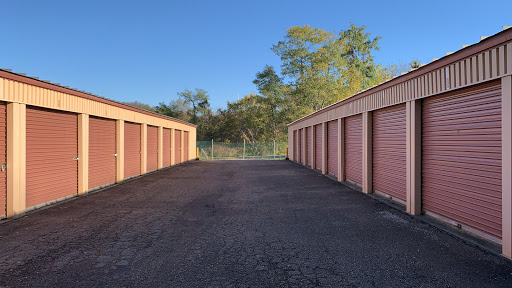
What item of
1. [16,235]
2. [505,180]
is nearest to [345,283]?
[505,180]

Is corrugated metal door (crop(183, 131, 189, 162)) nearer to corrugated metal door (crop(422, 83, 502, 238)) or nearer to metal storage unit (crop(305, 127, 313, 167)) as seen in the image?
metal storage unit (crop(305, 127, 313, 167))

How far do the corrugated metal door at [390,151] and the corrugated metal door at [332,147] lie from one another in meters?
3.86

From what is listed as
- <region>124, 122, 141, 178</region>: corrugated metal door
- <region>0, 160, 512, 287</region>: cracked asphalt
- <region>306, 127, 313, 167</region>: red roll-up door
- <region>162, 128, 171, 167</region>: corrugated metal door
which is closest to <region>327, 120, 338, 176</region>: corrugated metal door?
<region>306, 127, 313, 167</region>: red roll-up door

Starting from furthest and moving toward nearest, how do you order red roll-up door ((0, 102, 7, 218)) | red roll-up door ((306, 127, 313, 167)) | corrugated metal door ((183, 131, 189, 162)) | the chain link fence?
the chain link fence → corrugated metal door ((183, 131, 189, 162)) → red roll-up door ((306, 127, 313, 167)) → red roll-up door ((0, 102, 7, 218))

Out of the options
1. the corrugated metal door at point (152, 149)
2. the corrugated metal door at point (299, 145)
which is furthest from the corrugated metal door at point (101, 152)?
the corrugated metal door at point (299, 145)

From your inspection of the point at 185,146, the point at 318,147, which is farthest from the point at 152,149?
the point at 318,147

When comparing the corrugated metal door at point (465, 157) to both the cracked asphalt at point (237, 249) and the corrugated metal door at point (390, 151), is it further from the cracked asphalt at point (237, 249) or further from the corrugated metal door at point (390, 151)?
the corrugated metal door at point (390, 151)

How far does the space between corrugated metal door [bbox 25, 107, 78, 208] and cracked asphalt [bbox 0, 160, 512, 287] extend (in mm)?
636

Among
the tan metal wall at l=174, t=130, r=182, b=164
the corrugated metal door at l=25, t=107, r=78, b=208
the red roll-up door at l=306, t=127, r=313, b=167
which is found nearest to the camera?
the corrugated metal door at l=25, t=107, r=78, b=208

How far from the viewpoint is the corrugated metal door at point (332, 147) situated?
→ 13211 millimetres

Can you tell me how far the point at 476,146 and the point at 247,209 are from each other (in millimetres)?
4857

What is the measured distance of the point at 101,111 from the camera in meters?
10.4

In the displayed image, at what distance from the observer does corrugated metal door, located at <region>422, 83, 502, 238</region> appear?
15.5 feet

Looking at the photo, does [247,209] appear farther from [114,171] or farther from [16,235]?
[114,171]
